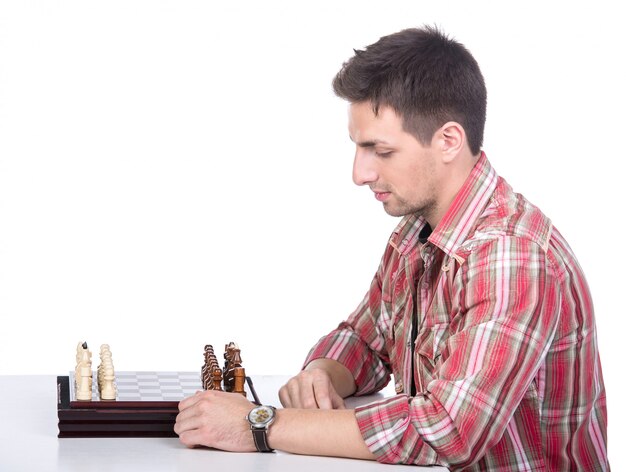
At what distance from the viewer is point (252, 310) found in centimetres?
Answer: 531

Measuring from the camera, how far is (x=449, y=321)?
238cm

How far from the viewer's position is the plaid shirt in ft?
6.91

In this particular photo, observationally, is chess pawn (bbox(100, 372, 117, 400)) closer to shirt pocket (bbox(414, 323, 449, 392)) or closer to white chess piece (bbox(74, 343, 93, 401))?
white chess piece (bbox(74, 343, 93, 401))

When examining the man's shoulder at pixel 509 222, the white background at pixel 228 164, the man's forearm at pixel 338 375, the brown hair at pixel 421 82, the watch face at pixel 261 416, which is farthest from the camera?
the white background at pixel 228 164

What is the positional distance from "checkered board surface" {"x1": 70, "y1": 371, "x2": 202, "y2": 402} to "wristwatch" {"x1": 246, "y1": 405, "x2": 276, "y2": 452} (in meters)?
0.22

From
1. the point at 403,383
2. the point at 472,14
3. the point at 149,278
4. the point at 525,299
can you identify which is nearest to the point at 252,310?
the point at 149,278

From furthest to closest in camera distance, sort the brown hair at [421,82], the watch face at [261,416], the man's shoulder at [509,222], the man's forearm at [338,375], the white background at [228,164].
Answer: the white background at [228,164]
the man's forearm at [338,375]
the brown hair at [421,82]
the man's shoulder at [509,222]
the watch face at [261,416]

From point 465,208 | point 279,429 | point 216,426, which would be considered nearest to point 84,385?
point 216,426

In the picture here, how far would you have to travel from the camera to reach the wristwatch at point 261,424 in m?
2.15

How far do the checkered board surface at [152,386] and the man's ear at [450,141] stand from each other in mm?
767

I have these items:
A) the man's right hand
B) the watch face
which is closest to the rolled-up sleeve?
the man's right hand

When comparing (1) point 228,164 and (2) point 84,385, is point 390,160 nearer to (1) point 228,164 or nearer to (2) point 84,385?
(2) point 84,385

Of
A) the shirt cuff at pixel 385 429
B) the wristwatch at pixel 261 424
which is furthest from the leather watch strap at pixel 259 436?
the shirt cuff at pixel 385 429

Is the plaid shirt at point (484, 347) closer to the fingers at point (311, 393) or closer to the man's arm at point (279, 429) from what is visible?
the man's arm at point (279, 429)
